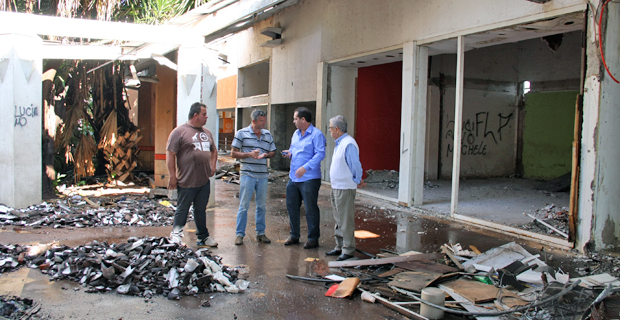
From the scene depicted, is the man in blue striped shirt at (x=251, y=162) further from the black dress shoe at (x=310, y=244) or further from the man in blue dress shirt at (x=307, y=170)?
the black dress shoe at (x=310, y=244)

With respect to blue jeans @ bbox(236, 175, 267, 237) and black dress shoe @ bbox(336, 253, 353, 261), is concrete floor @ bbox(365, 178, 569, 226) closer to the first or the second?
black dress shoe @ bbox(336, 253, 353, 261)

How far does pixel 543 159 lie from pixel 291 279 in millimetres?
12027

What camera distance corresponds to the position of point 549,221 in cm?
736

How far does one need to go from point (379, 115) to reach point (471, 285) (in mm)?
8932

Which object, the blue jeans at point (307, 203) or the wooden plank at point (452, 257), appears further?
the blue jeans at point (307, 203)

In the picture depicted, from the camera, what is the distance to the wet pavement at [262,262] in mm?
3910

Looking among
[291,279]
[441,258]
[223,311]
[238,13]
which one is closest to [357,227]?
[441,258]

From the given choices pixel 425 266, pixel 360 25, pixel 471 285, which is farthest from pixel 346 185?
pixel 360 25

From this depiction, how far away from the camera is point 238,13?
962 centimetres

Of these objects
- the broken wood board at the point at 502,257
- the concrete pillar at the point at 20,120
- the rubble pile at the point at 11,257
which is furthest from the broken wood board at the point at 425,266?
the concrete pillar at the point at 20,120

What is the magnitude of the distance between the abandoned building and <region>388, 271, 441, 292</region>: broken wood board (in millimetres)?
2746

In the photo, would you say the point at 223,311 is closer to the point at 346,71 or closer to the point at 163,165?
the point at 163,165

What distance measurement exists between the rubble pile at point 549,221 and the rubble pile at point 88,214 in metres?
5.89

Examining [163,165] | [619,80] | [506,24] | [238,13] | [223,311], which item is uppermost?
[238,13]
